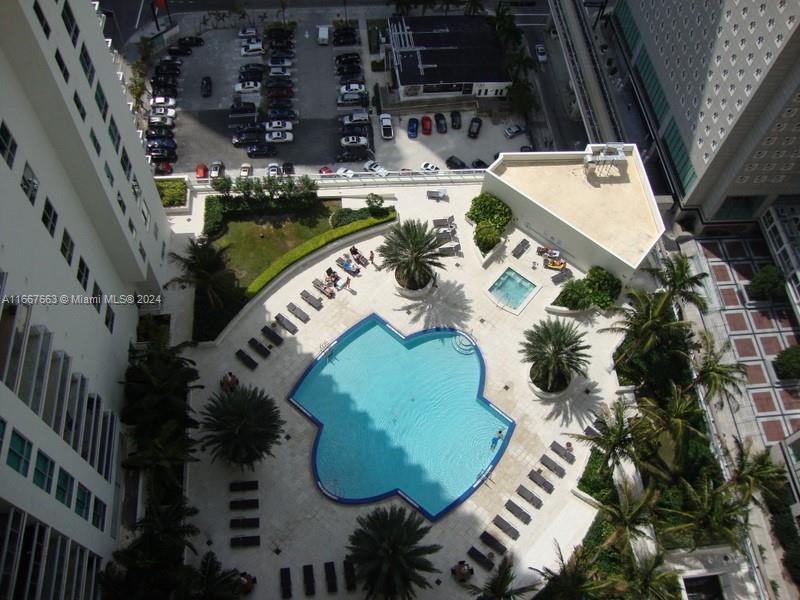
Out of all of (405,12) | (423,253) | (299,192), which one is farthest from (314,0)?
(423,253)

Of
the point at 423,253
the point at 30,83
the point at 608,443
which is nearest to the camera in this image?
the point at 30,83

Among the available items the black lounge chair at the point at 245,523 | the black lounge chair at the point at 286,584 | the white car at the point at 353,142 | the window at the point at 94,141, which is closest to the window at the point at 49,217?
the window at the point at 94,141

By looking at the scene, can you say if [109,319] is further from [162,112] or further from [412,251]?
[162,112]

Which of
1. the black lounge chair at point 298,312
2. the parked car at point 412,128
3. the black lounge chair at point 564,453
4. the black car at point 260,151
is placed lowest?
the black lounge chair at point 564,453

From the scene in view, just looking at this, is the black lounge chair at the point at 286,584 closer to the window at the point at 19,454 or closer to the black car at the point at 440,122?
the window at the point at 19,454

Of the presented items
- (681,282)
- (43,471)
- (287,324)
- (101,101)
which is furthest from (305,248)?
(681,282)

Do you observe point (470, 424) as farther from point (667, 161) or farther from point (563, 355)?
point (667, 161)
